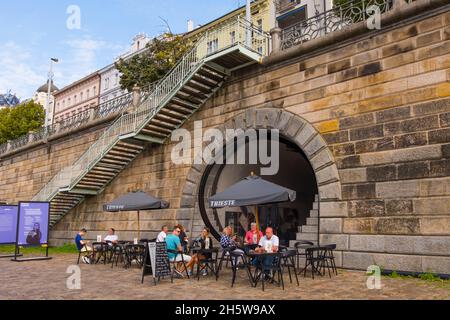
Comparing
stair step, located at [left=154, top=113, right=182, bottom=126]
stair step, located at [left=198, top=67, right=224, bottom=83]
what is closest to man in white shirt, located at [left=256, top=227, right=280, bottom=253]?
stair step, located at [left=198, top=67, right=224, bottom=83]

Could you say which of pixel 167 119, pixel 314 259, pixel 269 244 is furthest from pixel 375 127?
pixel 167 119

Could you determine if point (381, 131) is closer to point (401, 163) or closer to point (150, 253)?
point (401, 163)

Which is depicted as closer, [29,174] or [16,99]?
[29,174]

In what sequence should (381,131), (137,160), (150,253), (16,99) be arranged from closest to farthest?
(150,253), (381,131), (137,160), (16,99)

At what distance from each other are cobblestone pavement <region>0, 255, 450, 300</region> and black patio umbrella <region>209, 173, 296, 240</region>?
187 centimetres

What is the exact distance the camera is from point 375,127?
1077 centimetres

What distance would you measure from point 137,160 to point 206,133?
179 inches

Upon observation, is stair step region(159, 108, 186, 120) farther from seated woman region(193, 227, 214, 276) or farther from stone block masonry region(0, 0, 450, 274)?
seated woman region(193, 227, 214, 276)

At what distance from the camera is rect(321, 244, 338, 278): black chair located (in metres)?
10.0

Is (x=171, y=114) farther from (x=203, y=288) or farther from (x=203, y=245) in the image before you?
(x=203, y=288)

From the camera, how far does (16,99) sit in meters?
144

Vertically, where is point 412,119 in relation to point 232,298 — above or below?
above

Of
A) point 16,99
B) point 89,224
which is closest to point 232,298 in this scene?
point 89,224
